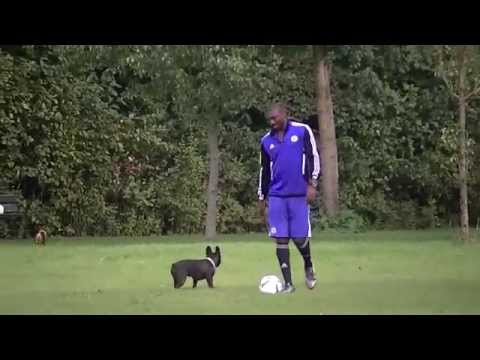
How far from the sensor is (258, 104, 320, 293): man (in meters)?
9.31

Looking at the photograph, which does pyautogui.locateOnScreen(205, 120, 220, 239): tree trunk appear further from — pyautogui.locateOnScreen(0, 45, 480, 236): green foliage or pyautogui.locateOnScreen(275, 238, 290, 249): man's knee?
pyautogui.locateOnScreen(275, 238, 290, 249): man's knee

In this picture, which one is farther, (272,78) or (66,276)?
(272,78)

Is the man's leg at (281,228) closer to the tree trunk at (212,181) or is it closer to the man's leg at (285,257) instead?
the man's leg at (285,257)

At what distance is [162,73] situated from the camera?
1641cm

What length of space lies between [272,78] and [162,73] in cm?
394

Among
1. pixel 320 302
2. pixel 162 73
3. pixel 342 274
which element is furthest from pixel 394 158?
pixel 320 302

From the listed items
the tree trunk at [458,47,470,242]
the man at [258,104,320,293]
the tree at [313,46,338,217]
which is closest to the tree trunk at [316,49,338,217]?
the tree at [313,46,338,217]

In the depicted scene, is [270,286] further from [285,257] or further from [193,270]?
[193,270]

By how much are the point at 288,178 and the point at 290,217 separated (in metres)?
0.42

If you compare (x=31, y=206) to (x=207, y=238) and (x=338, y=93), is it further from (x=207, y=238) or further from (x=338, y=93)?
(x=338, y=93)

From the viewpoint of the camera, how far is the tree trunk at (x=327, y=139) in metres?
20.4

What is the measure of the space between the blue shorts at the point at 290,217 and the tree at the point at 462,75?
22.2 feet
